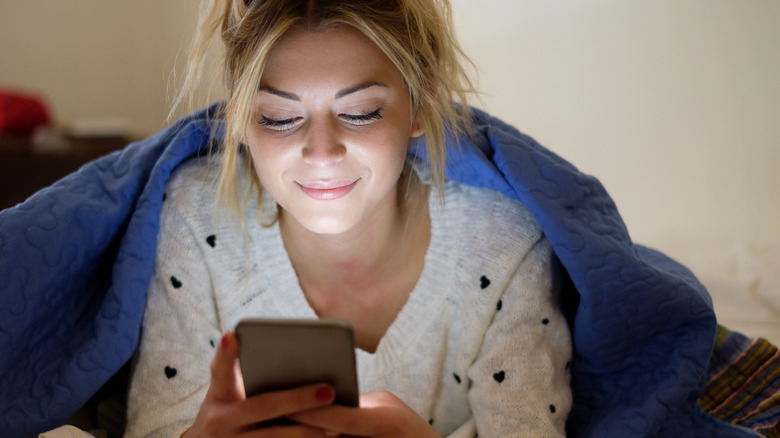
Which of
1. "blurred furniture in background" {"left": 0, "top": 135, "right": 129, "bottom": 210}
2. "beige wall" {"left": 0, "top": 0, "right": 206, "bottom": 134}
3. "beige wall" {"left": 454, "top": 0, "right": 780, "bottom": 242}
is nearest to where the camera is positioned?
"beige wall" {"left": 454, "top": 0, "right": 780, "bottom": 242}

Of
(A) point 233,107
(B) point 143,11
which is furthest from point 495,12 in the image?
(B) point 143,11

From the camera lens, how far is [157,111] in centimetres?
282

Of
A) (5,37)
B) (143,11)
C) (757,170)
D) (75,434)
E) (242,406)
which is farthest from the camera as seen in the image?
(143,11)

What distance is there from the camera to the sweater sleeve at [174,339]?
2.83 ft

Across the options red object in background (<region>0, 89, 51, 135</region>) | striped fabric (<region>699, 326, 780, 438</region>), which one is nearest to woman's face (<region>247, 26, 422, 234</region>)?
striped fabric (<region>699, 326, 780, 438</region>)

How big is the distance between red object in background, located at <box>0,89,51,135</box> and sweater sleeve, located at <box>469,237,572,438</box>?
1.83m

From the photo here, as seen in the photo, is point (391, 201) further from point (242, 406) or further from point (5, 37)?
point (5, 37)

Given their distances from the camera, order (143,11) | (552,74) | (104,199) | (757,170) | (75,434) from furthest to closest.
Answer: (143,11) < (552,74) < (757,170) < (104,199) < (75,434)

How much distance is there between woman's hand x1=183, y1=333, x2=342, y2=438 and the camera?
63cm

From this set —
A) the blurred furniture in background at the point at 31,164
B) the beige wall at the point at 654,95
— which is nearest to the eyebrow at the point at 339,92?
the beige wall at the point at 654,95

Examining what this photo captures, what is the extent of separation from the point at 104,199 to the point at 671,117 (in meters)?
1.15

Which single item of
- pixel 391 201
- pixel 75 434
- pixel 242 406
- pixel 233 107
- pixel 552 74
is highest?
pixel 552 74

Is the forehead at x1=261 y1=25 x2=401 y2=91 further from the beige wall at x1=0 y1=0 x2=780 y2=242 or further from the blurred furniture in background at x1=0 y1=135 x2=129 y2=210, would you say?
the blurred furniture in background at x1=0 y1=135 x2=129 y2=210

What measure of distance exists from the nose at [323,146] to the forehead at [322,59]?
5 cm
